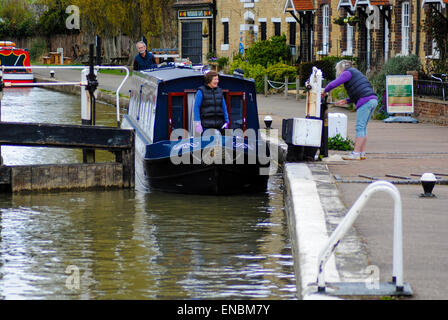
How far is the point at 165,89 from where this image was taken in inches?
590

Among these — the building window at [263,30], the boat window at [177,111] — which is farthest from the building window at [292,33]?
the boat window at [177,111]

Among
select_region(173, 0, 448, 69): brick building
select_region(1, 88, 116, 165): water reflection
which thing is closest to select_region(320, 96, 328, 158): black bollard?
select_region(1, 88, 116, 165): water reflection

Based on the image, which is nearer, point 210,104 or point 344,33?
point 210,104

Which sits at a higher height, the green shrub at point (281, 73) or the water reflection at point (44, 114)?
A: the green shrub at point (281, 73)

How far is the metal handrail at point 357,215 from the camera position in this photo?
6.78 m

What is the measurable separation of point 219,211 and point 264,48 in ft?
86.3

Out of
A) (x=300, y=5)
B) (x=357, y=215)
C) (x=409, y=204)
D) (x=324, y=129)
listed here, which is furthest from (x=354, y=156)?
(x=300, y=5)

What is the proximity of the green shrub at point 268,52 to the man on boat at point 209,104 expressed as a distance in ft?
77.9

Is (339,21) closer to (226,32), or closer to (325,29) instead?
(325,29)

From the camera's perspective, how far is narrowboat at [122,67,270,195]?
46.1 ft

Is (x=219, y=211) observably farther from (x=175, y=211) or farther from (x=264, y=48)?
(x=264, y=48)

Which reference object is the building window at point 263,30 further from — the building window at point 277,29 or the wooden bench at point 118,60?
the wooden bench at point 118,60

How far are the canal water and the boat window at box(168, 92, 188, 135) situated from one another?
3.82 feet

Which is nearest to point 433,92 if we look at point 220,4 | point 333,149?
point 333,149
